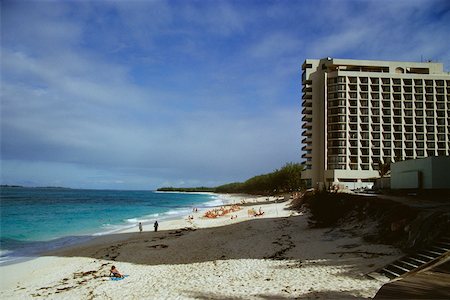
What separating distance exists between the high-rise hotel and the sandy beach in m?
51.9

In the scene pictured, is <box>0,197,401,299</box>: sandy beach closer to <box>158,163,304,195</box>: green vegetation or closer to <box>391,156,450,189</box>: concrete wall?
<box>391,156,450,189</box>: concrete wall

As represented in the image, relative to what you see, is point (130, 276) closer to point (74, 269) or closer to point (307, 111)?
point (74, 269)

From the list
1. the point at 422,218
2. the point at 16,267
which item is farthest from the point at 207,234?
the point at 422,218

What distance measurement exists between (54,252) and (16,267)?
409 cm

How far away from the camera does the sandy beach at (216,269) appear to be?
1134 cm

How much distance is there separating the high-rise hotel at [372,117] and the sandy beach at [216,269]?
51.9 m

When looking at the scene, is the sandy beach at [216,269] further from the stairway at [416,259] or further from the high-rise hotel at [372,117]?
the high-rise hotel at [372,117]

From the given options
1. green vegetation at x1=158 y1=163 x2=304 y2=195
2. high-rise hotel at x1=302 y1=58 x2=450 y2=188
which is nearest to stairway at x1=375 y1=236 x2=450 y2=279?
high-rise hotel at x1=302 y1=58 x2=450 y2=188

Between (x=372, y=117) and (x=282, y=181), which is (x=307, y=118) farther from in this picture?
(x=282, y=181)

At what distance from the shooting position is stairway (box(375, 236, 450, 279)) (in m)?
11.2

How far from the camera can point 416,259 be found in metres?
11.8

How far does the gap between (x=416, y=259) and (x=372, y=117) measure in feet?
218

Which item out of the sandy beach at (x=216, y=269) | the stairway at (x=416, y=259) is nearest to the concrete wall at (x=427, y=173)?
the sandy beach at (x=216, y=269)

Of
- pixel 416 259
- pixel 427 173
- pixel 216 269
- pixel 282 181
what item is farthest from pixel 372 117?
pixel 216 269
